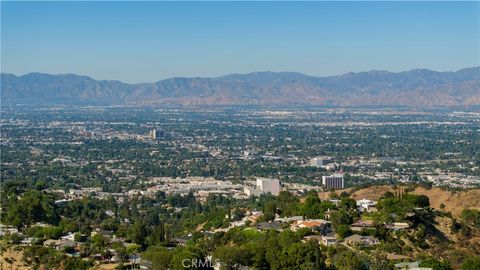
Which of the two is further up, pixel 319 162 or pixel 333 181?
pixel 333 181

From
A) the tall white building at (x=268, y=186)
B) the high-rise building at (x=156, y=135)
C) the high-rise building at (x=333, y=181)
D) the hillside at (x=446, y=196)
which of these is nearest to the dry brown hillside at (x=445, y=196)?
the hillside at (x=446, y=196)

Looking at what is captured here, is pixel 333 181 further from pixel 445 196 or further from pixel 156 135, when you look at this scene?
pixel 156 135

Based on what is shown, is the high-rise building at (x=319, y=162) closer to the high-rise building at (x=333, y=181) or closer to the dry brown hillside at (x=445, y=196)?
the high-rise building at (x=333, y=181)

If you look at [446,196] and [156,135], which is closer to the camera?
[446,196]

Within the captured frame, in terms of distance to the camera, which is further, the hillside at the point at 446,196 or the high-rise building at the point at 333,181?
the high-rise building at the point at 333,181

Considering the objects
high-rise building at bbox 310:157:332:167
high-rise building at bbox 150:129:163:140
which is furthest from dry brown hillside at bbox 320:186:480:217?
high-rise building at bbox 150:129:163:140

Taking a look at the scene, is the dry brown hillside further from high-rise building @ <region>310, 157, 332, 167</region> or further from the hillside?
high-rise building @ <region>310, 157, 332, 167</region>

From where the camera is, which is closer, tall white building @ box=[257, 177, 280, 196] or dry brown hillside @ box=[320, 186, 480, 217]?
dry brown hillside @ box=[320, 186, 480, 217]

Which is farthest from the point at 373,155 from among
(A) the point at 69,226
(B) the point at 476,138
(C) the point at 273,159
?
(A) the point at 69,226

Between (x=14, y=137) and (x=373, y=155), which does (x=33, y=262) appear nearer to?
(x=373, y=155)

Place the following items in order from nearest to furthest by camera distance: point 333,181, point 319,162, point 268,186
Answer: point 268,186 → point 333,181 → point 319,162

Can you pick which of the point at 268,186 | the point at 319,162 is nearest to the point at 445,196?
the point at 268,186
